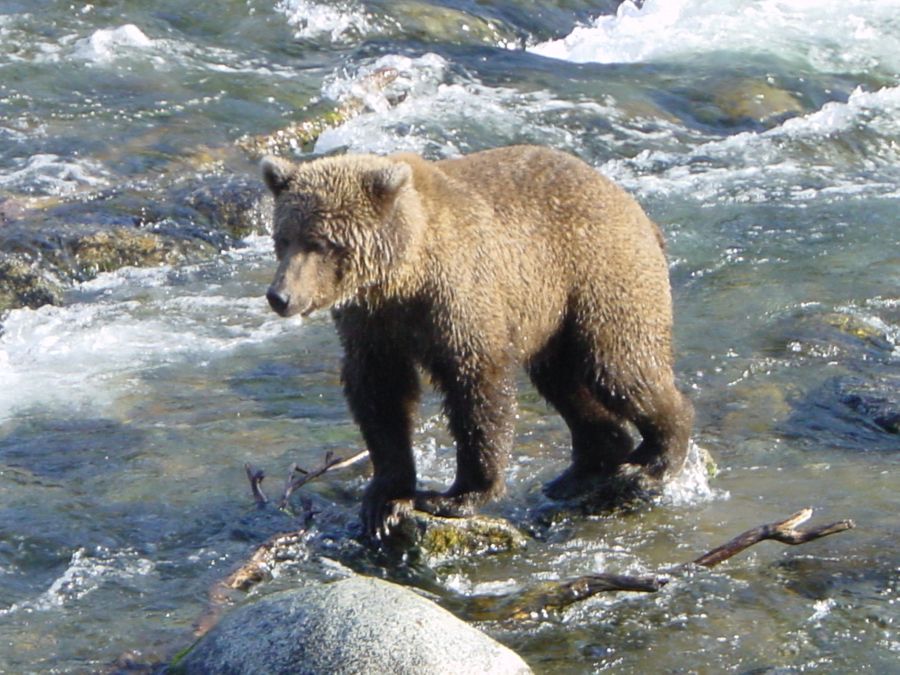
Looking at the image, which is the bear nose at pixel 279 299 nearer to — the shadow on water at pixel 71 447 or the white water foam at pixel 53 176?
the shadow on water at pixel 71 447

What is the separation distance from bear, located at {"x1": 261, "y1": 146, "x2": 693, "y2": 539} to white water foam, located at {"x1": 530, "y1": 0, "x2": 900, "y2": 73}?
42.6 ft

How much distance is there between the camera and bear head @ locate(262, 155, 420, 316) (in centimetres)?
612

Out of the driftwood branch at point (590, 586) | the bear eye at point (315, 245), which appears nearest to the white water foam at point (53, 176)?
the bear eye at point (315, 245)

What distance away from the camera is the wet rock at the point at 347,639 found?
521 centimetres

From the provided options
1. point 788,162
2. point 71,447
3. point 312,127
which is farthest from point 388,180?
point 788,162

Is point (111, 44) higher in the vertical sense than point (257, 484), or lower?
higher

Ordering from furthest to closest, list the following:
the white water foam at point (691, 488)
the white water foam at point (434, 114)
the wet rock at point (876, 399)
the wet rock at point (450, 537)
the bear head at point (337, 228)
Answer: the white water foam at point (434, 114) < the wet rock at point (876, 399) < the white water foam at point (691, 488) < the wet rock at point (450, 537) < the bear head at point (337, 228)

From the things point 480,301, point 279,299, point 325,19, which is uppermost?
point 325,19

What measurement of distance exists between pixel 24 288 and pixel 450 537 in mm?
5776

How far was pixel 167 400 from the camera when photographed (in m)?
9.25

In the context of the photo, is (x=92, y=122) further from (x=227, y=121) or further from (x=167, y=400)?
(x=167, y=400)

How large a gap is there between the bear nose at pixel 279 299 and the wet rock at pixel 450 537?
1.36 m

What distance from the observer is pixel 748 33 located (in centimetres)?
2128

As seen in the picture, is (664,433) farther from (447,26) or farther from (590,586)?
(447,26)
